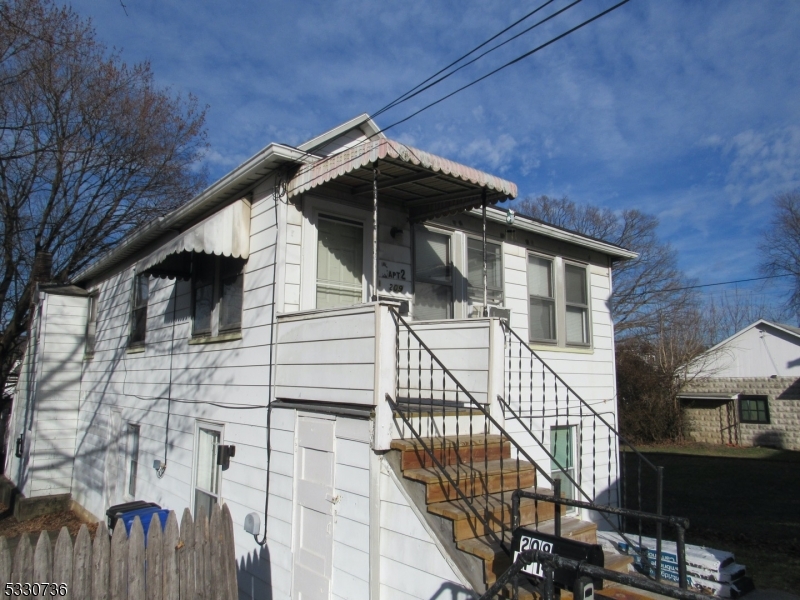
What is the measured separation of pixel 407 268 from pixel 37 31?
9828 millimetres

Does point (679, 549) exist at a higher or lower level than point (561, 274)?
lower

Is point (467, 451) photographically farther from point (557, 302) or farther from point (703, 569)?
point (557, 302)

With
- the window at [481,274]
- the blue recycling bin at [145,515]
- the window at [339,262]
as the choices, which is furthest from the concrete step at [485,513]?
the blue recycling bin at [145,515]

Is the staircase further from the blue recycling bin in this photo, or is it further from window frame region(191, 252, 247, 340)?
the blue recycling bin

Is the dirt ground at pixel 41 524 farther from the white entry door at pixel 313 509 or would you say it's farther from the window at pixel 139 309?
the white entry door at pixel 313 509

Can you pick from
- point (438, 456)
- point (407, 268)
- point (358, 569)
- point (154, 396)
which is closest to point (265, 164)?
point (407, 268)

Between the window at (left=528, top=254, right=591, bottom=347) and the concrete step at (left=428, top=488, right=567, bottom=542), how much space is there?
4.48 metres

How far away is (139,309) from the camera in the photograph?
10.7 metres

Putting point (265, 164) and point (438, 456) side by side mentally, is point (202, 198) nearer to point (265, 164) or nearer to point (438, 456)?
point (265, 164)

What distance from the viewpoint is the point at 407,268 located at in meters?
7.51

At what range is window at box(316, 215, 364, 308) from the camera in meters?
6.88

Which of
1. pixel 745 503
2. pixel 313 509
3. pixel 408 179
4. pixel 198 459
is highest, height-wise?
pixel 408 179

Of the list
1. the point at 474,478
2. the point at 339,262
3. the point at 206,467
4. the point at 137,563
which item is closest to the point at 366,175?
the point at 339,262

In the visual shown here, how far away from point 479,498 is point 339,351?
175 centimetres
